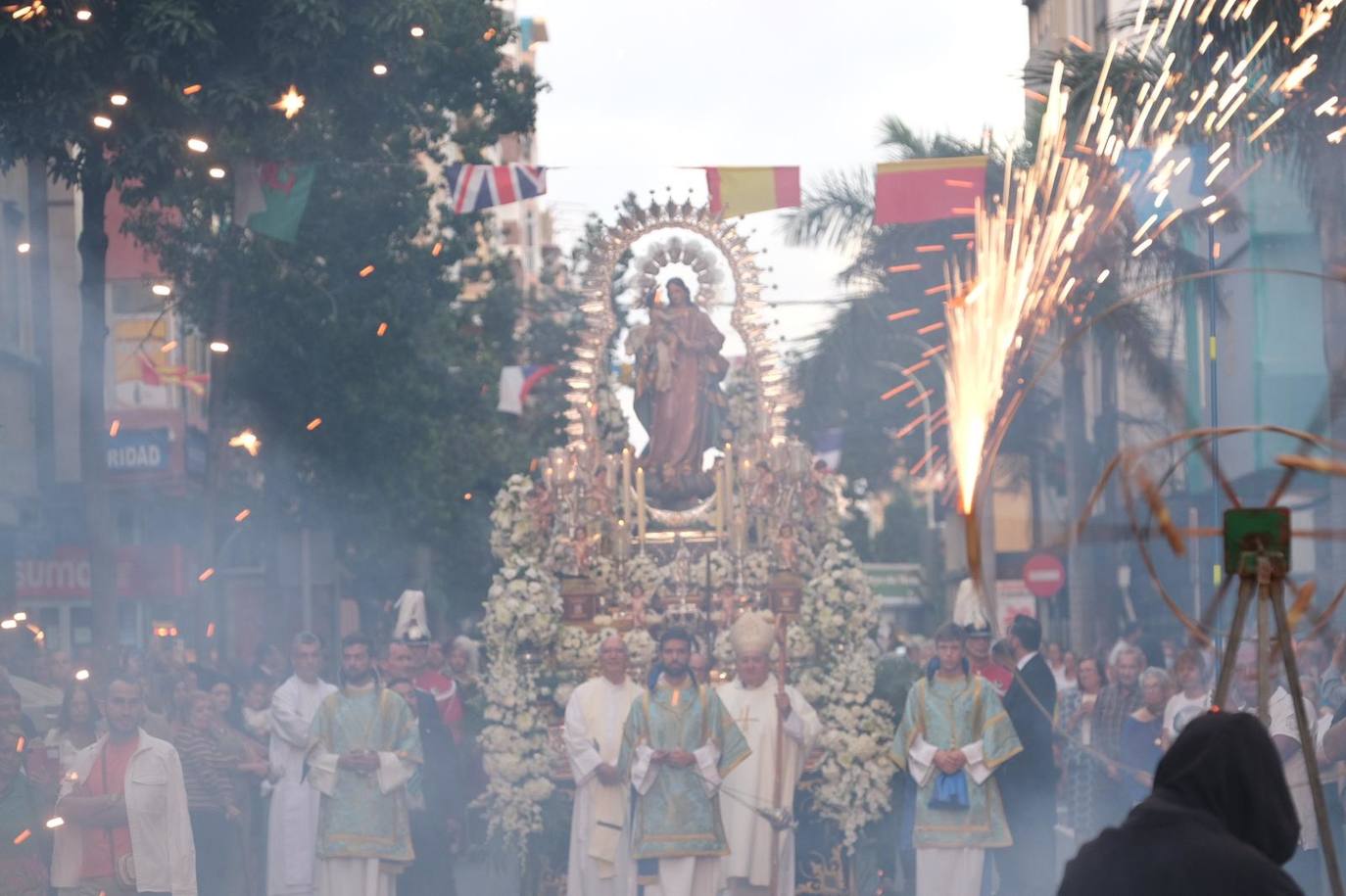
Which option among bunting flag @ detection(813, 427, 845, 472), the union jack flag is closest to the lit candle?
the union jack flag

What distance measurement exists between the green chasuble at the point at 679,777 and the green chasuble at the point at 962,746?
98 cm

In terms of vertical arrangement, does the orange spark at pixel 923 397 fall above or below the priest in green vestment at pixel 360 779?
above

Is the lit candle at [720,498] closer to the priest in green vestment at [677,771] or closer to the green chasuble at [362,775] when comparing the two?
the priest in green vestment at [677,771]

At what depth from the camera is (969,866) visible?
530 inches

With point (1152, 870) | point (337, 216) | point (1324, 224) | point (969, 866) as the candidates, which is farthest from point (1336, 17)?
point (1152, 870)

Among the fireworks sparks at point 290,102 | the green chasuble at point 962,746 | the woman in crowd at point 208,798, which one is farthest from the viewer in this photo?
the fireworks sparks at point 290,102

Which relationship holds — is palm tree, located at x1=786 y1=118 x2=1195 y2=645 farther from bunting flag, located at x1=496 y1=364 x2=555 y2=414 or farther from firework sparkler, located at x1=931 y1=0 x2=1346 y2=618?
bunting flag, located at x1=496 y1=364 x2=555 y2=414

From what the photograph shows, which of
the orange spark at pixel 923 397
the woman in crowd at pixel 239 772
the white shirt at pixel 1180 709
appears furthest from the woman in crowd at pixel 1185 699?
the orange spark at pixel 923 397

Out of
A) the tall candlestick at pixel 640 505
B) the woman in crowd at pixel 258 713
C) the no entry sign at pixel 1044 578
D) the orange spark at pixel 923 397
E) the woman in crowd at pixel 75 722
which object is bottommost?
the woman in crowd at pixel 258 713

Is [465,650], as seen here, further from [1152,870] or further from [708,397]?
[1152,870]

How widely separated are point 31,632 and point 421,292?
6.21 m

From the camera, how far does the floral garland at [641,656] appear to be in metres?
14.8

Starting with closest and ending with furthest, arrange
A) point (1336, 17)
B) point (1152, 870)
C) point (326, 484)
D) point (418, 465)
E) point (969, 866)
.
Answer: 1. point (1152, 870)
2. point (969, 866)
3. point (1336, 17)
4. point (326, 484)
5. point (418, 465)

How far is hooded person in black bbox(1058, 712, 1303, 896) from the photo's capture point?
4887 millimetres
